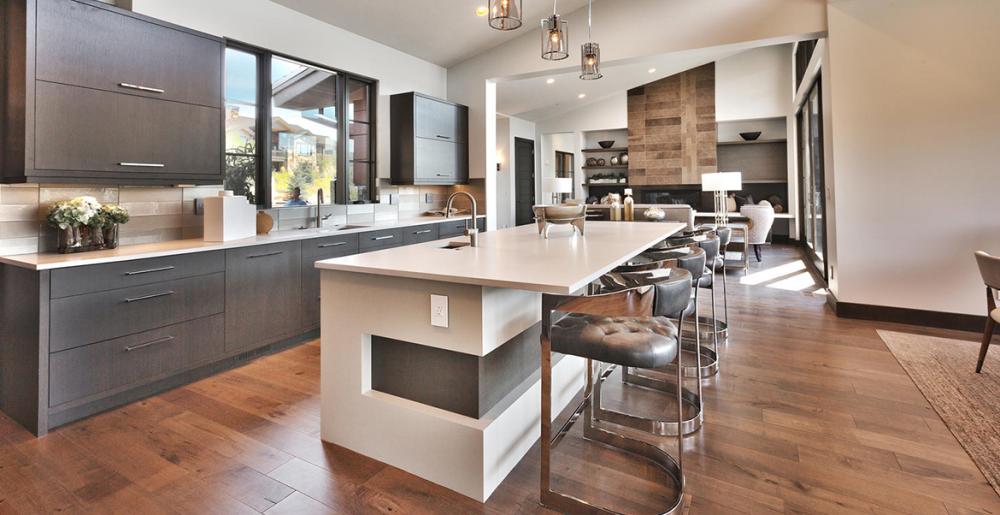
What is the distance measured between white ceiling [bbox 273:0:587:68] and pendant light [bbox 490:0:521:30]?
7.68ft

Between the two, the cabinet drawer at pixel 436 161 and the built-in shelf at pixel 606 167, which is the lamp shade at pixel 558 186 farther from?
the built-in shelf at pixel 606 167

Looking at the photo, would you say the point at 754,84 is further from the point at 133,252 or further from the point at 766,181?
the point at 133,252

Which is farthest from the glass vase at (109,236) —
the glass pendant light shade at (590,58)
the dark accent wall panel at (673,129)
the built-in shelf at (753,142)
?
the built-in shelf at (753,142)

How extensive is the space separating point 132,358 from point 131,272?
1.53 feet

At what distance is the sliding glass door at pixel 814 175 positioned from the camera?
5598 mm

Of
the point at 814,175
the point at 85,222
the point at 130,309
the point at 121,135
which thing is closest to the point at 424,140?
the point at 121,135

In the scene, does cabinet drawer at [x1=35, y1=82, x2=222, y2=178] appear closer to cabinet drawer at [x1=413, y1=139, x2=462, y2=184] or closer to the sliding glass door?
cabinet drawer at [x1=413, y1=139, x2=462, y2=184]

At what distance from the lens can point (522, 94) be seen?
885 centimetres

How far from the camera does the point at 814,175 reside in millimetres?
6812

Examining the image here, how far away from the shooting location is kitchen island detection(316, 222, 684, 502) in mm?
1775

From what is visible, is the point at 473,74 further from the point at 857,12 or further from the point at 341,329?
the point at 341,329

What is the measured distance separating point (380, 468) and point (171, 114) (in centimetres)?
253

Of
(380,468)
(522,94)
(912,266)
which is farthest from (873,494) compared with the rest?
(522,94)

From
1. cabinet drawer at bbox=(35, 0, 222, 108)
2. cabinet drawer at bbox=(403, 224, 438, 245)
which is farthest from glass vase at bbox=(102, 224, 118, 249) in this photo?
cabinet drawer at bbox=(403, 224, 438, 245)
